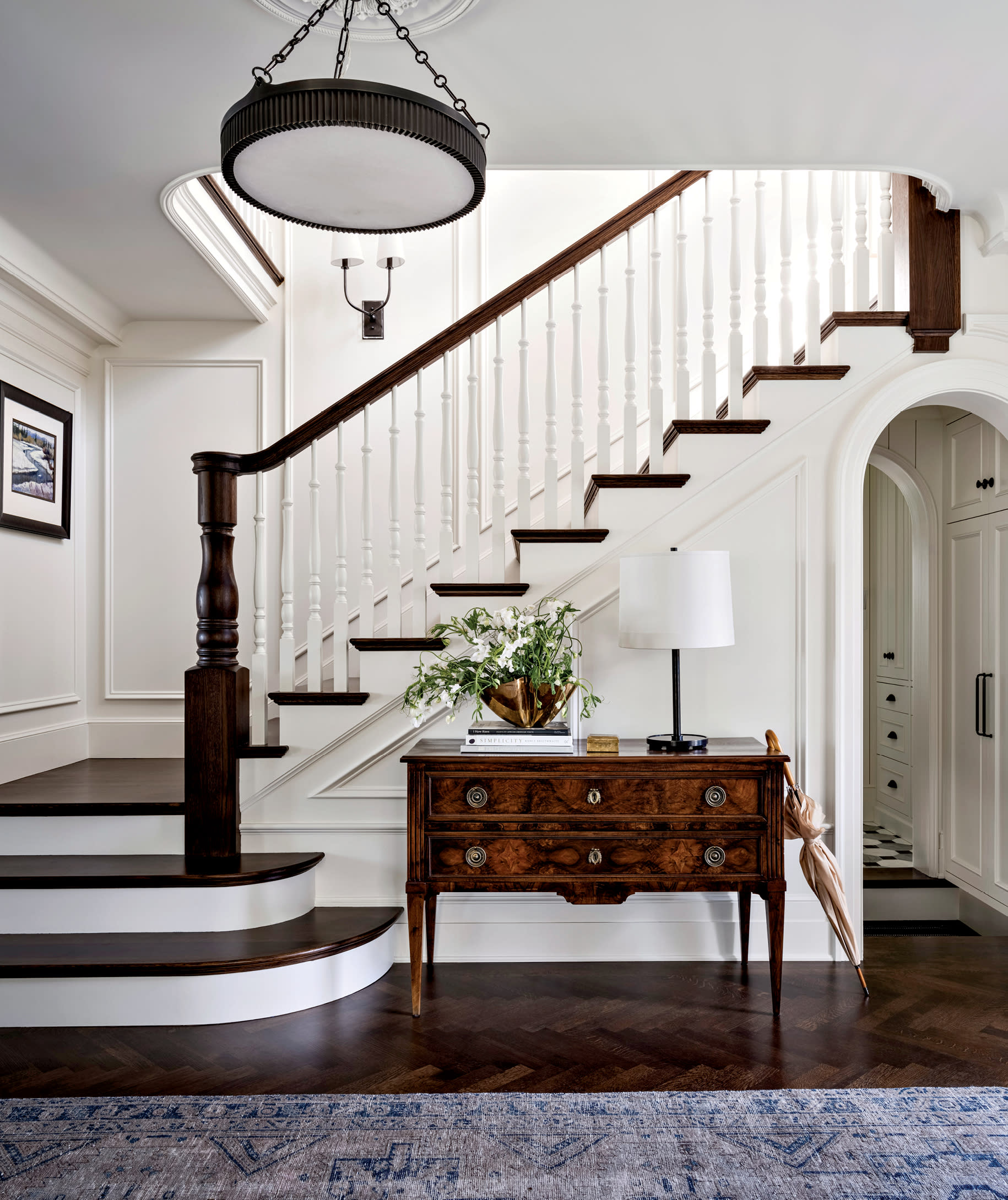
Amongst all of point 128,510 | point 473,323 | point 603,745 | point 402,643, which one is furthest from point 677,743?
point 128,510

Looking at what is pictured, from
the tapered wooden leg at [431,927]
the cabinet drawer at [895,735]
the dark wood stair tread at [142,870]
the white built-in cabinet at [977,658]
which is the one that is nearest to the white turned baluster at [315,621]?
the dark wood stair tread at [142,870]

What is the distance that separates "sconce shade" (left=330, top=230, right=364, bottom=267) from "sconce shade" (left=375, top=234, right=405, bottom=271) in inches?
4.0

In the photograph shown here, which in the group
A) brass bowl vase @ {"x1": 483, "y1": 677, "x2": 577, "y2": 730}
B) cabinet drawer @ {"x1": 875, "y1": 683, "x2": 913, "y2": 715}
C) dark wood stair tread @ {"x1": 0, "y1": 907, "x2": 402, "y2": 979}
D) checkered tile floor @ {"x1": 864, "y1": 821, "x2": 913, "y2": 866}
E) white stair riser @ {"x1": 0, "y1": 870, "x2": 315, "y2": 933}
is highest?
brass bowl vase @ {"x1": 483, "y1": 677, "x2": 577, "y2": 730}

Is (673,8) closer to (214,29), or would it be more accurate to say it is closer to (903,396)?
(214,29)

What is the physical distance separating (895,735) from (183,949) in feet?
13.8

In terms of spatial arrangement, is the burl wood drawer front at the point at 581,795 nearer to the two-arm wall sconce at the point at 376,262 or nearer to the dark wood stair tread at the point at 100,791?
the dark wood stair tread at the point at 100,791

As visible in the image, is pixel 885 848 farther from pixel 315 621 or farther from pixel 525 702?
pixel 315 621

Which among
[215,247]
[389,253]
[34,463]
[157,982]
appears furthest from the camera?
[389,253]

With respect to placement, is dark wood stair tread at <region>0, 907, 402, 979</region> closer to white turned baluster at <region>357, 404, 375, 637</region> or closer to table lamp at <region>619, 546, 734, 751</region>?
white turned baluster at <region>357, 404, 375, 637</region>

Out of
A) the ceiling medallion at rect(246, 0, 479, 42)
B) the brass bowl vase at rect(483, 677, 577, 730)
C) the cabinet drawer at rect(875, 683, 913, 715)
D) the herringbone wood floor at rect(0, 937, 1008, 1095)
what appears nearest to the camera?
the ceiling medallion at rect(246, 0, 479, 42)

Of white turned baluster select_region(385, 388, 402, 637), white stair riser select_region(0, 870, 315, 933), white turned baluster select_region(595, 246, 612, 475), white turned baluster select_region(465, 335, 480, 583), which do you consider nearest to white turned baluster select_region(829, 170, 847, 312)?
white turned baluster select_region(595, 246, 612, 475)

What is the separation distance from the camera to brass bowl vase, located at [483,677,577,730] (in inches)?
108

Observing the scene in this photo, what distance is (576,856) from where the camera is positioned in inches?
104

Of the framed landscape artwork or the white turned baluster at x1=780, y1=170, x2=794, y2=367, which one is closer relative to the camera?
the white turned baluster at x1=780, y1=170, x2=794, y2=367
